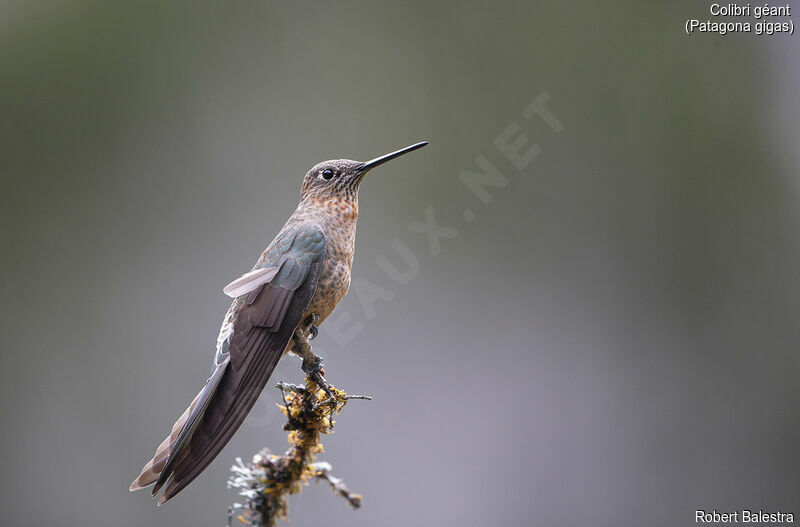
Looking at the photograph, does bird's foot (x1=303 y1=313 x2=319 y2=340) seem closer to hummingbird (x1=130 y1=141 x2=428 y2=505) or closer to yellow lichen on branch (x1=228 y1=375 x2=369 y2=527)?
hummingbird (x1=130 y1=141 x2=428 y2=505)

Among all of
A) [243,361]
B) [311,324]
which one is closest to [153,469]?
[243,361]

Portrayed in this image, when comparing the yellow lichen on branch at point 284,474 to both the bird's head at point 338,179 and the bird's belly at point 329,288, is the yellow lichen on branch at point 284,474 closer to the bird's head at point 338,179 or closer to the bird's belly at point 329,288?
the bird's belly at point 329,288

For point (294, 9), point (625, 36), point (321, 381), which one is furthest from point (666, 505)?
point (294, 9)

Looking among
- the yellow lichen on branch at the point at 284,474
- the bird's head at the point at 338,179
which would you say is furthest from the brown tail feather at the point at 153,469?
the bird's head at the point at 338,179

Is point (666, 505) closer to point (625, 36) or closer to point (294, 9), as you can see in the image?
point (625, 36)

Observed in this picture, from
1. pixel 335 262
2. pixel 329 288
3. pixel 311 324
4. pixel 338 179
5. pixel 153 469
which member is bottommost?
pixel 153 469

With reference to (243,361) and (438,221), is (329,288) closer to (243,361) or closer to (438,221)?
(243,361)
